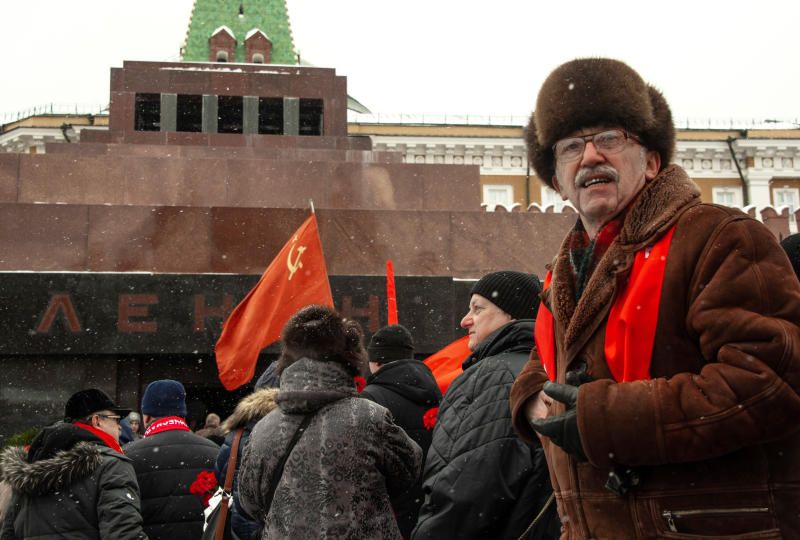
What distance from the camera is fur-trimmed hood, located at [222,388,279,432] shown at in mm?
3855

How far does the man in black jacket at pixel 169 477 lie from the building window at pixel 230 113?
363 inches

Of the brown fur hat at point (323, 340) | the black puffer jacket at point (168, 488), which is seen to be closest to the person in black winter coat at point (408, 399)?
the brown fur hat at point (323, 340)

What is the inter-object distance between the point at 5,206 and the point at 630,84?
9040mm

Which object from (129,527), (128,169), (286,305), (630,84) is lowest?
(129,527)

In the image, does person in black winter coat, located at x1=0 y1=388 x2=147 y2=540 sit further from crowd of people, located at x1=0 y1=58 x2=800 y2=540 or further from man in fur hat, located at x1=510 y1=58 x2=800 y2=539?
man in fur hat, located at x1=510 y1=58 x2=800 y2=539

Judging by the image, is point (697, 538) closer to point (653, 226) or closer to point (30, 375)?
point (653, 226)

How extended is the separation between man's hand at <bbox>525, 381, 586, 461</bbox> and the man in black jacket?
9.66 ft

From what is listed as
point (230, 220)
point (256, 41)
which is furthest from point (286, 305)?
point (256, 41)

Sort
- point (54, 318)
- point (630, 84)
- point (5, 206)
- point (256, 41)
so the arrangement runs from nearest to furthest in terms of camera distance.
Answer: point (630, 84) < point (54, 318) < point (5, 206) < point (256, 41)

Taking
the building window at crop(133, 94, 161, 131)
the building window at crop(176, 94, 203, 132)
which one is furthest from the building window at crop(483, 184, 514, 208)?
the building window at crop(133, 94, 161, 131)

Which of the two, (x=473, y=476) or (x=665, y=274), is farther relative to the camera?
(x=473, y=476)

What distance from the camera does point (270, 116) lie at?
13133 millimetres

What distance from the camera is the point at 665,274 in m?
1.75

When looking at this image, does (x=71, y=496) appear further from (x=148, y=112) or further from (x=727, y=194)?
(x=727, y=194)
